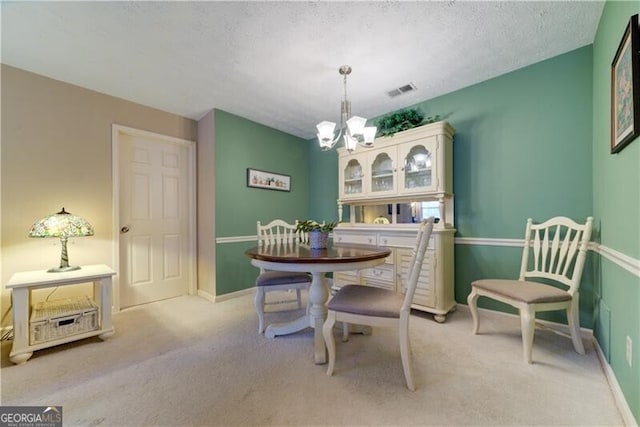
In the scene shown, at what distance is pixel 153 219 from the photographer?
2939 millimetres

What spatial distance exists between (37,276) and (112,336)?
0.70 metres

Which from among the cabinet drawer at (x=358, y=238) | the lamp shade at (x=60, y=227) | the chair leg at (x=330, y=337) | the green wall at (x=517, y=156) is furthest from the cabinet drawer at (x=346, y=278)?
the lamp shade at (x=60, y=227)

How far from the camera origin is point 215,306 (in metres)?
2.79

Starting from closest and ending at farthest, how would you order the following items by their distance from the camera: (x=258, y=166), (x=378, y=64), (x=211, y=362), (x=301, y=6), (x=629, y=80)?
(x=629, y=80) < (x=301, y=6) < (x=211, y=362) < (x=378, y=64) < (x=258, y=166)

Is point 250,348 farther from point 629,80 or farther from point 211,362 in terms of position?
point 629,80

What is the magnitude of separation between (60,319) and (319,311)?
1.91m

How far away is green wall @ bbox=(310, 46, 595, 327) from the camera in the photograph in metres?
2.04

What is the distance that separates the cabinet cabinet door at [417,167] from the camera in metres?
2.49

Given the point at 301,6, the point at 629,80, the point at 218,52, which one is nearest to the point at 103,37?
the point at 218,52

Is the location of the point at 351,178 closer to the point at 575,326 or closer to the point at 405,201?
the point at 405,201

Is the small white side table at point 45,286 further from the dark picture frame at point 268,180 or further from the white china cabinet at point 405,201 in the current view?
the white china cabinet at point 405,201

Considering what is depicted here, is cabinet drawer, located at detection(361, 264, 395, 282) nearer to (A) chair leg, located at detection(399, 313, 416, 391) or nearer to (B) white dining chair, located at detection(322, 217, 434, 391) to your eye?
(B) white dining chair, located at detection(322, 217, 434, 391)

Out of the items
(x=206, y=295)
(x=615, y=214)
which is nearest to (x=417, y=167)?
(x=615, y=214)

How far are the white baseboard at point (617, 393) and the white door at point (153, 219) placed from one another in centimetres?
369
